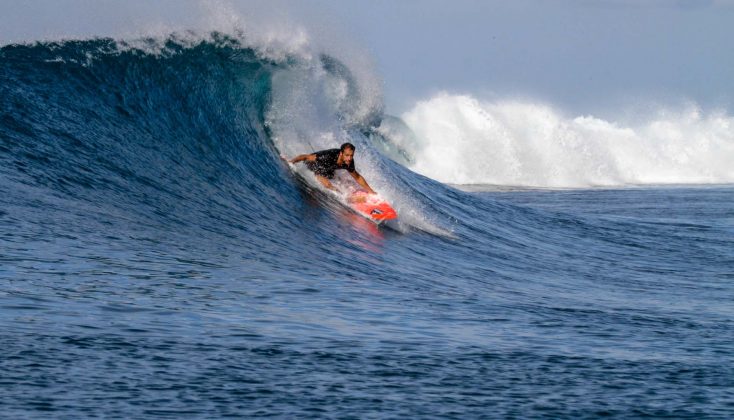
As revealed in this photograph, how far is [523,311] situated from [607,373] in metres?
2.35

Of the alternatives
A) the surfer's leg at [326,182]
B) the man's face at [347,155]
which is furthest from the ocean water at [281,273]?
the man's face at [347,155]

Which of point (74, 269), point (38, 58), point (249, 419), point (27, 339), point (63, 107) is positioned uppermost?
point (38, 58)

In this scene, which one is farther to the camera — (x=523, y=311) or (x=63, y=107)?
(x=63, y=107)

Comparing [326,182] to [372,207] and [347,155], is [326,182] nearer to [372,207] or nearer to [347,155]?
[347,155]

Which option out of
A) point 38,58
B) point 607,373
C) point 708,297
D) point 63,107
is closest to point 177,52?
point 38,58

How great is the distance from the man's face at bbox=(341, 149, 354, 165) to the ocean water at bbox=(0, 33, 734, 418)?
1.95 feet

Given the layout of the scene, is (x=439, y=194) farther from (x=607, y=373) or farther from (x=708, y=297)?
(x=607, y=373)

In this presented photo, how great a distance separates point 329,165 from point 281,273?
18.2 feet

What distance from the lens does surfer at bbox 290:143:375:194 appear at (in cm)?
1334

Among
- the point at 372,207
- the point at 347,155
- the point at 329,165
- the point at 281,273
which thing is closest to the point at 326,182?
the point at 329,165

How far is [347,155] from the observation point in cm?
1319

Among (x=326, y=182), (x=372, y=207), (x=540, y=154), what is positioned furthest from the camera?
(x=540, y=154)

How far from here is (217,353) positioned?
535 cm

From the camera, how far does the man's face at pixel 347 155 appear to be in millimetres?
13156
